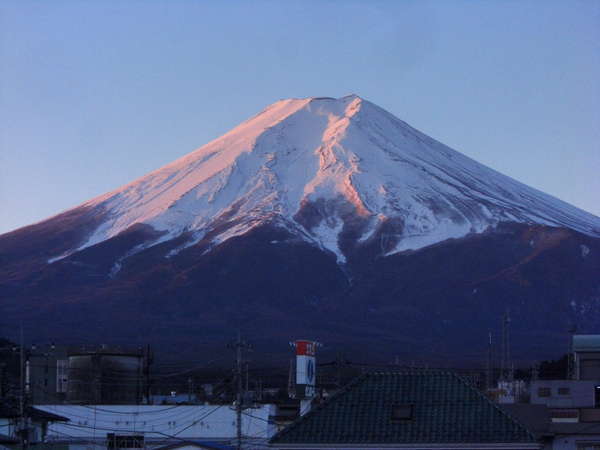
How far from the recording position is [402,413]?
22.4 m

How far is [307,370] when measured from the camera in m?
32.2

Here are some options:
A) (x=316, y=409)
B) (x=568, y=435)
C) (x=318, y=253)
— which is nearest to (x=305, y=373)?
(x=568, y=435)

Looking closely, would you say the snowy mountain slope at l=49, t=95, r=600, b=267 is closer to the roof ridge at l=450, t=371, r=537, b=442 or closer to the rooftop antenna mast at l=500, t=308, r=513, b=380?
the rooftop antenna mast at l=500, t=308, r=513, b=380

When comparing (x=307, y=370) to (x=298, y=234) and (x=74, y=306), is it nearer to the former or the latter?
(x=74, y=306)

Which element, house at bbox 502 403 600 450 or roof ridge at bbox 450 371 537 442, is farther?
Answer: house at bbox 502 403 600 450

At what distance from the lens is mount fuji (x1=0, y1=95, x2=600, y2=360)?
5704 inches

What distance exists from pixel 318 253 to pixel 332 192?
Answer: 53.2 feet

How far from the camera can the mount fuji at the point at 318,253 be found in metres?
145

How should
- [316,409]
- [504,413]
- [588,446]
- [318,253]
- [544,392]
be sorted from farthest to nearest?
1. [318,253]
2. [544,392]
3. [588,446]
4. [316,409]
5. [504,413]

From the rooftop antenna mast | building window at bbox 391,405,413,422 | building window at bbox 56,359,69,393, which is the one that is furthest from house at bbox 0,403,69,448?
building window at bbox 56,359,69,393

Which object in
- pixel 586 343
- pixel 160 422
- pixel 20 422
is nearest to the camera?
pixel 20 422

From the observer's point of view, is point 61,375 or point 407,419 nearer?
point 407,419

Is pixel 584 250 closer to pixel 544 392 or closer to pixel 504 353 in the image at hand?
pixel 504 353

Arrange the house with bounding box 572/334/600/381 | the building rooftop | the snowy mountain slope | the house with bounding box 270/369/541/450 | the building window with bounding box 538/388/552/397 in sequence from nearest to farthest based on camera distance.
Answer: the house with bounding box 270/369/541/450 → the building window with bounding box 538/388/552/397 → the house with bounding box 572/334/600/381 → the building rooftop → the snowy mountain slope
